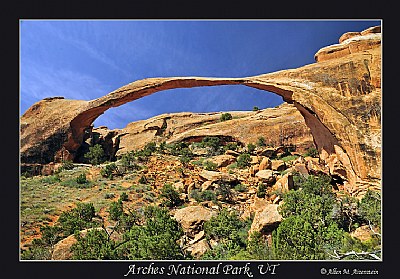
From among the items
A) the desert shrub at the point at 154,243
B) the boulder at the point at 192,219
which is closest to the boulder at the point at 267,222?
the boulder at the point at 192,219

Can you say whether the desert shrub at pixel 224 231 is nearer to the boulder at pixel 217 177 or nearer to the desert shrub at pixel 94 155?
the boulder at pixel 217 177

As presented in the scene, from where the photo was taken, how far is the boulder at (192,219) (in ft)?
26.9

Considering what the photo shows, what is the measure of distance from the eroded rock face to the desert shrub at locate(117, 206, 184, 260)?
227 inches

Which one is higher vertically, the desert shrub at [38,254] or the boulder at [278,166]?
the boulder at [278,166]

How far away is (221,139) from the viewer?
23891mm

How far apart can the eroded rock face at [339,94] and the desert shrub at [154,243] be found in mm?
5778

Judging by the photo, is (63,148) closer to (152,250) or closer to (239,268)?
(152,250)

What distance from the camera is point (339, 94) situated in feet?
29.7

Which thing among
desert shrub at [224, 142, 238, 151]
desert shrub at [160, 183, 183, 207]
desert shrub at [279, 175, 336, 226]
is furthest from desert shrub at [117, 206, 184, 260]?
desert shrub at [224, 142, 238, 151]

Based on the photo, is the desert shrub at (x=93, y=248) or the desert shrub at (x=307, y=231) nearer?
the desert shrub at (x=307, y=231)

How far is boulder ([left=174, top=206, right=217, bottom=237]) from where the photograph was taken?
26.9 ft

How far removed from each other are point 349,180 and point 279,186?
2.58m

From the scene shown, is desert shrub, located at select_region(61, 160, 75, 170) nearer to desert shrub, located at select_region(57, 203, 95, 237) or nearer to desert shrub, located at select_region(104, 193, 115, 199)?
desert shrub, located at select_region(104, 193, 115, 199)

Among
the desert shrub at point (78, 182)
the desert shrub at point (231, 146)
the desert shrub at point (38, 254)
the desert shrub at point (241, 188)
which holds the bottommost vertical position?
the desert shrub at point (38, 254)
